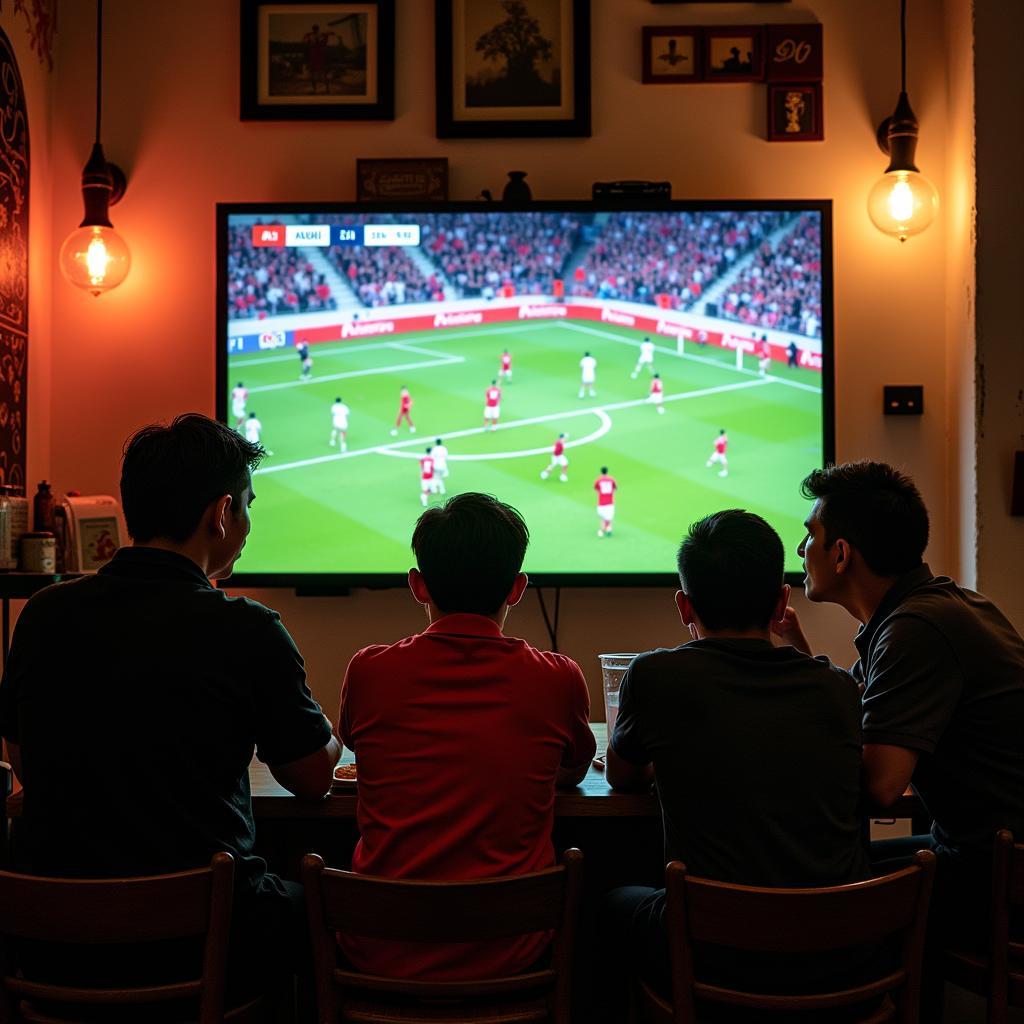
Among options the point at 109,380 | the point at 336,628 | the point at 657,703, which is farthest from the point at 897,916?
the point at 109,380

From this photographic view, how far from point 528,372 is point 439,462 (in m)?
0.44

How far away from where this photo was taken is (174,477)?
1666 mm

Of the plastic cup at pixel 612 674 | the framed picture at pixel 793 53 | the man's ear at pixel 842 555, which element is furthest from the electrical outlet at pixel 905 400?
the plastic cup at pixel 612 674

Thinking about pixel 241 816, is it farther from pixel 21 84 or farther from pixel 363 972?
pixel 21 84

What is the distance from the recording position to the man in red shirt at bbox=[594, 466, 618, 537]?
335 centimetres

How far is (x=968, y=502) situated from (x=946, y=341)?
591 mm

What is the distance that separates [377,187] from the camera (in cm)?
344

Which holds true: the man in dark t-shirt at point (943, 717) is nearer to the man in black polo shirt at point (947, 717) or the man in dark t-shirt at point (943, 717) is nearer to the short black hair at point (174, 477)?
the man in black polo shirt at point (947, 717)

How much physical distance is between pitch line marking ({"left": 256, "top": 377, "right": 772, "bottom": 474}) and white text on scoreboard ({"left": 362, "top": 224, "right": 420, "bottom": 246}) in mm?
659

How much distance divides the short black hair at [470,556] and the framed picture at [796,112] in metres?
2.39

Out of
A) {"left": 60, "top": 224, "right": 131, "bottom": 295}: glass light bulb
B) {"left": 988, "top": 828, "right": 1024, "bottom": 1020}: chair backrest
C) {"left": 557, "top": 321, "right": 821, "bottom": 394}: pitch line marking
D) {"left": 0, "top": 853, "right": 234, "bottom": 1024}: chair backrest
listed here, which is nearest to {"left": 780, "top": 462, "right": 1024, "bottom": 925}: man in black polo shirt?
{"left": 988, "top": 828, "right": 1024, "bottom": 1020}: chair backrest

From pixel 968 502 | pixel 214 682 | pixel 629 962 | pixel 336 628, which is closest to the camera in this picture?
pixel 214 682

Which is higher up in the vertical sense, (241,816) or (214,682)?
(214,682)

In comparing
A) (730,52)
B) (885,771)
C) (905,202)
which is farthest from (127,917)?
(730,52)
